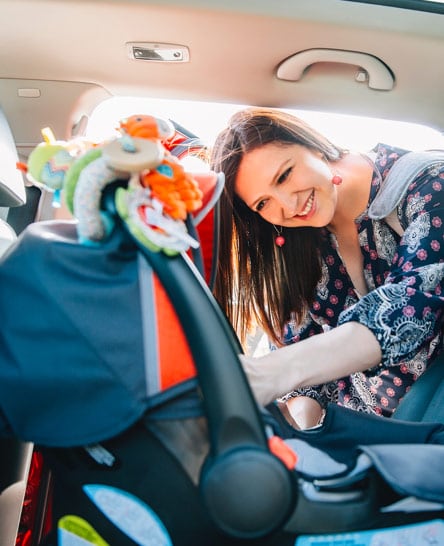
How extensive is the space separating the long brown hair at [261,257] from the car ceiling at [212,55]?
114 millimetres

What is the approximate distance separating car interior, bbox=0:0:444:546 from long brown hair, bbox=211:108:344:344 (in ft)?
0.30

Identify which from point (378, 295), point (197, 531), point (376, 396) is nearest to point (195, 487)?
point (197, 531)

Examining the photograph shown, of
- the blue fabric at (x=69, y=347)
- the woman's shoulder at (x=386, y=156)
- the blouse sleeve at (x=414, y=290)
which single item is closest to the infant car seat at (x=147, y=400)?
the blue fabric at (x=69, y=347)

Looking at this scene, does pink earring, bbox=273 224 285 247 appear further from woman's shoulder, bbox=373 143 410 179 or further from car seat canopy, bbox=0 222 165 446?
car seat canopy, bbox=0 222 165 446

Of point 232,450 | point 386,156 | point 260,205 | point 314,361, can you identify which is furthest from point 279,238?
point 232,450

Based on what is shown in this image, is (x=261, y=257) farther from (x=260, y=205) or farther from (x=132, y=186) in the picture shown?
(x=132, y=186)

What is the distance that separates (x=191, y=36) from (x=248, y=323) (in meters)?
0.72

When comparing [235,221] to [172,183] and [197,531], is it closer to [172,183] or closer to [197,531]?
[172,183]

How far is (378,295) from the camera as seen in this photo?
39.6 inches

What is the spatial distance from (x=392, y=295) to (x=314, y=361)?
20 centimetres

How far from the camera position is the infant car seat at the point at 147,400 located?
61 cm

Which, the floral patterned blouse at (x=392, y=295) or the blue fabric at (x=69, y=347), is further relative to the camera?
the floral patterned blouse at (x=392, y=295)

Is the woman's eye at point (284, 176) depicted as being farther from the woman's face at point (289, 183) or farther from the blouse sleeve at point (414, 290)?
the blouse sleeve at point (414, 290)

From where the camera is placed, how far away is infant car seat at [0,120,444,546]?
24.1 inches
